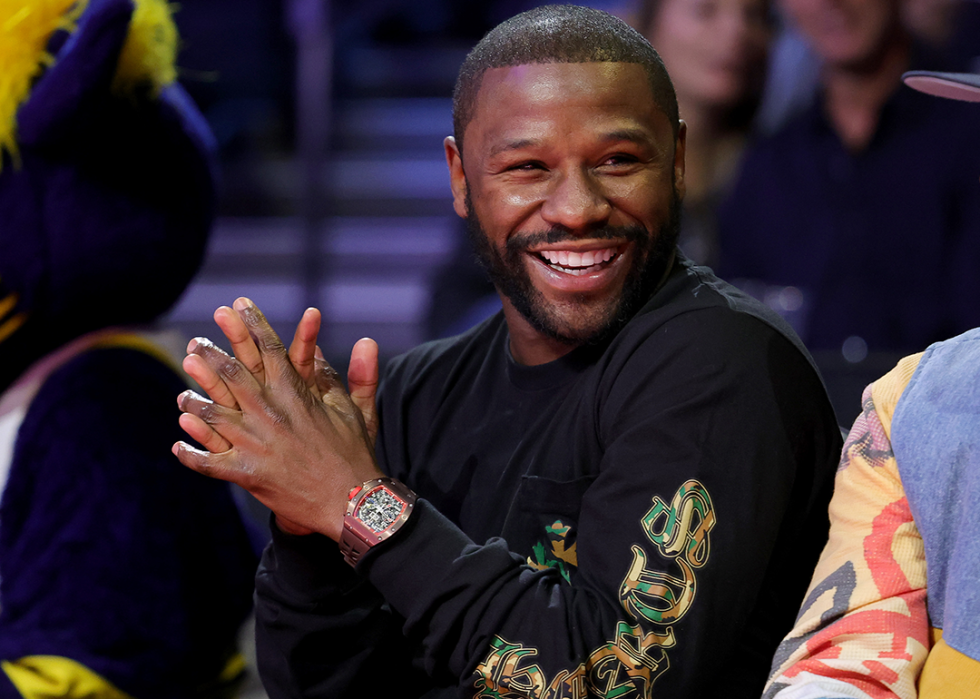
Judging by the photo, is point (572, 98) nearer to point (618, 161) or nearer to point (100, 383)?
point (618, 161)

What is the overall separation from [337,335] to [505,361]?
249 cm

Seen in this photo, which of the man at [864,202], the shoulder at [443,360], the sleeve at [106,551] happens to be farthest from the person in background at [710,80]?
the sleeve at [106,551]

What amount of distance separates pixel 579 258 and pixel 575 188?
0.08m

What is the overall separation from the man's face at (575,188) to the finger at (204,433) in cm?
37

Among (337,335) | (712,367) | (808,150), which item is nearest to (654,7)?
(808,150)

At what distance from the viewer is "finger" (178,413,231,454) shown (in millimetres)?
1110

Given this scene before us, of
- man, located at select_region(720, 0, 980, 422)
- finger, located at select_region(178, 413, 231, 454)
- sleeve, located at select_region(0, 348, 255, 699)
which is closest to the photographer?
finger, located at select_region(178, 413, 231, 454)

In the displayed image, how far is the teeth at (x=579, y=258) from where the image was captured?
1.24 metres

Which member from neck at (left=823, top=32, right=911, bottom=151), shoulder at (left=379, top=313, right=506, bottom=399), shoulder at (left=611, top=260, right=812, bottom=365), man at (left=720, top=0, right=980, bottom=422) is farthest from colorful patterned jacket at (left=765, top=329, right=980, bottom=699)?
neck at (left=823, top=32, right=911, bottom=151)

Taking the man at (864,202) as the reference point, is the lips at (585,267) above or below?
above

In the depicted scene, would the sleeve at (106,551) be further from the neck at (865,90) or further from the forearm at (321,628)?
the neck at (865,90)

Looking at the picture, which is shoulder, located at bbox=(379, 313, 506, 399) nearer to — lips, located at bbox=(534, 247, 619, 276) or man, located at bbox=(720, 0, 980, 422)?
lips, located at bbox=(534, 247, 619, 276)

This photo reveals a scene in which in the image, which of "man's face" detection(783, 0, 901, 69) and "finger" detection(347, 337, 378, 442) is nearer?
"finger" detection(347, 337, 378, 442)

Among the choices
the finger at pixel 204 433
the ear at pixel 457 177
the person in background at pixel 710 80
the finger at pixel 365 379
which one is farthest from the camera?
the person in background at pixel 710 80
